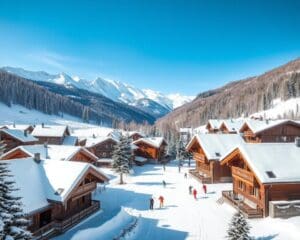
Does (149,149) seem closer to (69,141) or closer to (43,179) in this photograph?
(69,141)

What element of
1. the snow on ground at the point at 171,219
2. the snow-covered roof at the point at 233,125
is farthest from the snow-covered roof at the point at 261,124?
the snow-covered roof at the point at 233,125

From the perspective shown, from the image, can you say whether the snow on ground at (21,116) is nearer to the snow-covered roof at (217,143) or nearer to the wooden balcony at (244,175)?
the snow-covered roof at (217,143)

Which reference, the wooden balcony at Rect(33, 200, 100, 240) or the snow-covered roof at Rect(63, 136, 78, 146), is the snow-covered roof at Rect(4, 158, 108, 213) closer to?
the wooden balcony at Rect(33, 200, 100, 240)

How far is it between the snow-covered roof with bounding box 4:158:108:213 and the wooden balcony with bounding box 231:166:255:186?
1506 centimetres

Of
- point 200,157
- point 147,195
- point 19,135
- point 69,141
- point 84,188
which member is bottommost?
point 147,195

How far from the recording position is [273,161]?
95.9ft

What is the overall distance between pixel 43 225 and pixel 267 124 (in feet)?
135

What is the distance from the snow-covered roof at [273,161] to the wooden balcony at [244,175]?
1553 mm

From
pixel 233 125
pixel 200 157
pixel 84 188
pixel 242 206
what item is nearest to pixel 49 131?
pixel 200 157

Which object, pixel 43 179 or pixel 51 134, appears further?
pixel 51 134

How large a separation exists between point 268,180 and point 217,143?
20.7 meters

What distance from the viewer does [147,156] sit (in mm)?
74812

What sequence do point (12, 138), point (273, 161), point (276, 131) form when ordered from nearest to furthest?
point (273, 161)
point (276, 131)
point (12, 138)

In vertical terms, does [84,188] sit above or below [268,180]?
below
